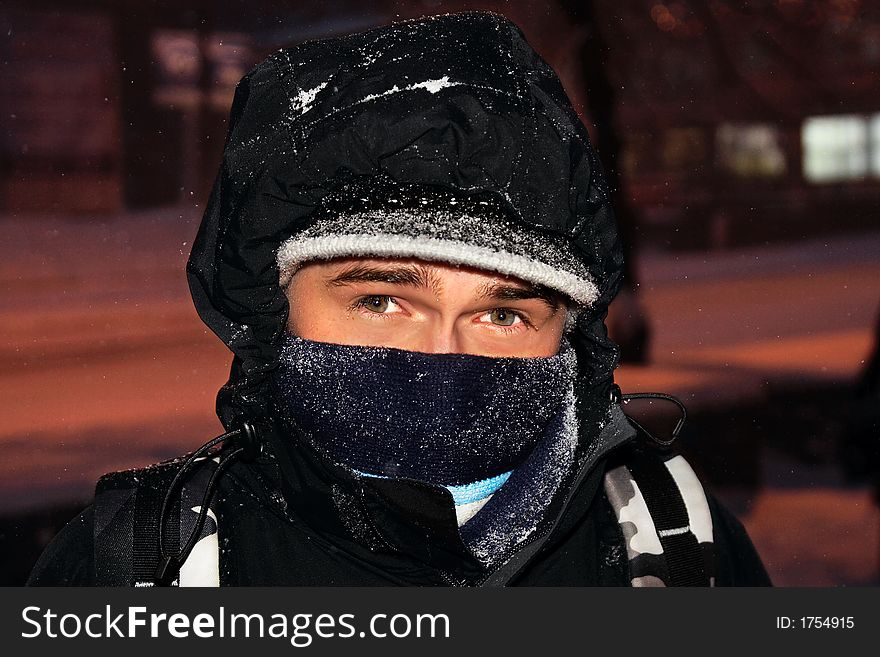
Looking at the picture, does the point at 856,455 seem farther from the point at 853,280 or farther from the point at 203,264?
the point at 203,264

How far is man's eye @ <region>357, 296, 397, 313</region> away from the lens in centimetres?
169

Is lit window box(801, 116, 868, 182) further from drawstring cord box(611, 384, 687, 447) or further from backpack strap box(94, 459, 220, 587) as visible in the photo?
backpack strap box(94, 459, 220, 587)

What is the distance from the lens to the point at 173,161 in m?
3.61

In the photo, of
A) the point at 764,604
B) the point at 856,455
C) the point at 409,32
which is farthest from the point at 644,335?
the point at 409,32

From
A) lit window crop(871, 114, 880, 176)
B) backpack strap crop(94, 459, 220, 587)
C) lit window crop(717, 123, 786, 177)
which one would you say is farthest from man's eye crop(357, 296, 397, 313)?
lit window crop(871, 114, 880, 176)

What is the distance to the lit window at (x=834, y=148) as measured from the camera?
5199 millimetres

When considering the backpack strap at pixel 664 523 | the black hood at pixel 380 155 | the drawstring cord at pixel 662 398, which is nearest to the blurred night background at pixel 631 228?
the black hood at pixel 380 155

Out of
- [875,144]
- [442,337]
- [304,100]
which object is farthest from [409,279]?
[875,144]

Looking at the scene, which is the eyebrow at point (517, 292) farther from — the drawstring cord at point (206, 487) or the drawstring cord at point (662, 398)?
the drawstring cord at point (206, 487)

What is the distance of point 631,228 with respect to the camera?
4270 millimetres

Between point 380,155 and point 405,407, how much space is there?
412 millimetres

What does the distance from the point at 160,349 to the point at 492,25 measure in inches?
92.9

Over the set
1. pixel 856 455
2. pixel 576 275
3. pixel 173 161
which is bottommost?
pixel 576 275

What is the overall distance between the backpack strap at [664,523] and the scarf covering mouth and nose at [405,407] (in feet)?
0.85
